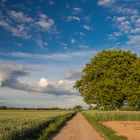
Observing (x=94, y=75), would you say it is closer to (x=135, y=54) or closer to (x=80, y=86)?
(x=80, y=86)

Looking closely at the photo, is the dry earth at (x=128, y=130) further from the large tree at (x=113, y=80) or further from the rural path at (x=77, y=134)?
the large tree at (x=113, y=80)

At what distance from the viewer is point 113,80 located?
58219 mm

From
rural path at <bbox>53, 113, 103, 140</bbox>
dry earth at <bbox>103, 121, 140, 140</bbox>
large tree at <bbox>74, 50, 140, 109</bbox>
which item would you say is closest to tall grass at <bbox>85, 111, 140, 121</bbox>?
large tree at <bbox>74, 50, 140, 109</bbox>

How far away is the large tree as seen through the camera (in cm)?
5819

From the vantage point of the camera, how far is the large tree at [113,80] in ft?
191

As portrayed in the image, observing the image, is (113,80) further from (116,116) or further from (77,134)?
(77,134)

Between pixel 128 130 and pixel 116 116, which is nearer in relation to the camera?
pixel 128 130

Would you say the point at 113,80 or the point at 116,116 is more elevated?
the point at 113,80

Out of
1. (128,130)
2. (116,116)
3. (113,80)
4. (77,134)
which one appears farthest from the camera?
(113,80)

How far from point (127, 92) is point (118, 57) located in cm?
643

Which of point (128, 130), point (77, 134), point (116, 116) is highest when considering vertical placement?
point (116, 116)

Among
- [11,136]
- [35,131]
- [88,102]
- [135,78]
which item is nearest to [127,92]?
[135,78]

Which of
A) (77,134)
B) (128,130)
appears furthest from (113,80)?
(77,134)

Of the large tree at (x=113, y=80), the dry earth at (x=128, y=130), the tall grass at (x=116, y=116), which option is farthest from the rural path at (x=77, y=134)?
the large tree at (x=113, y=80)
